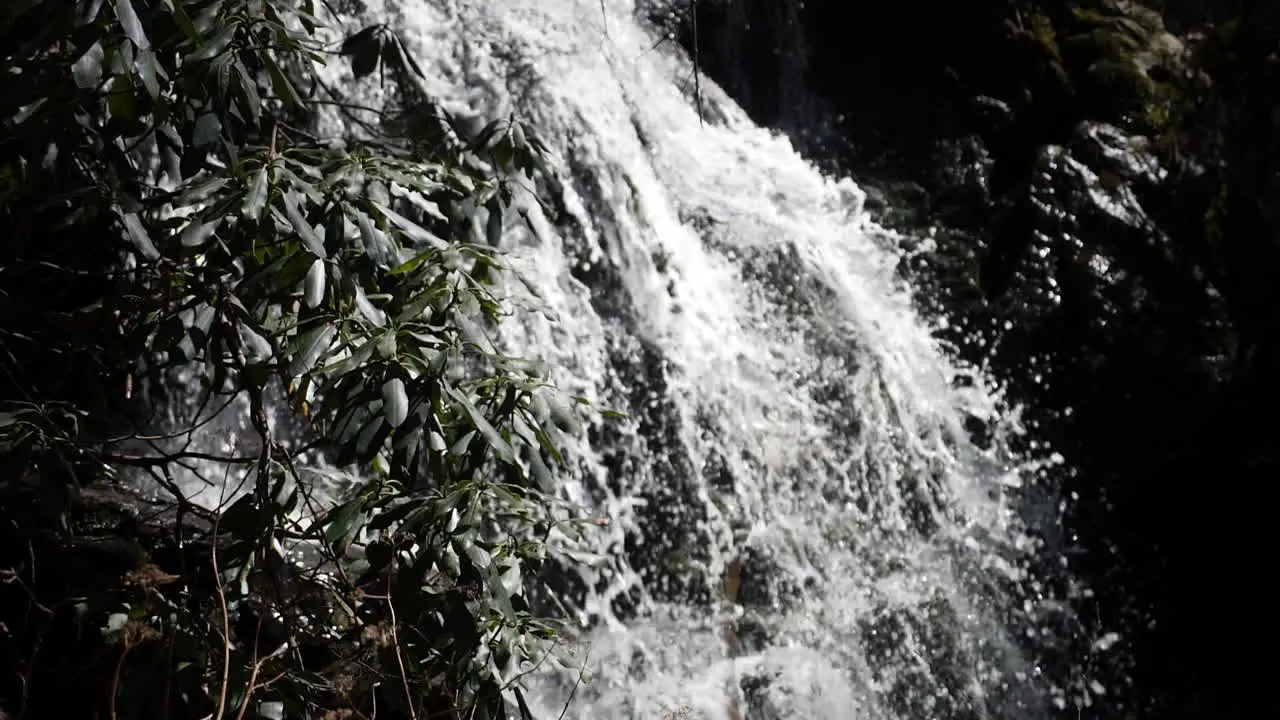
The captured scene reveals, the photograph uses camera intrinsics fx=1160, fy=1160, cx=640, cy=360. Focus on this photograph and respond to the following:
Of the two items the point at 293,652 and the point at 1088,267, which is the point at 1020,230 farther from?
the point at 293,652

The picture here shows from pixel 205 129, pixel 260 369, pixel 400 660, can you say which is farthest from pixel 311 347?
pixel 400 660

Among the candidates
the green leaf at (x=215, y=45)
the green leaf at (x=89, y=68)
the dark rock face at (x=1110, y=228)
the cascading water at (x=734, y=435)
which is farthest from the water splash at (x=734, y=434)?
the green leaf at (x=89, y=68)

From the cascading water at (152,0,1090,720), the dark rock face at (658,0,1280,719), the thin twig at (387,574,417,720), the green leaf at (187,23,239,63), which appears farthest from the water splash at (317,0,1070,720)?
the green leaf at (187,23,239,63)

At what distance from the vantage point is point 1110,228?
570cm

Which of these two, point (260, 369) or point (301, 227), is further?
point (260, 369)

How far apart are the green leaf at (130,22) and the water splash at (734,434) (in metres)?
2.44

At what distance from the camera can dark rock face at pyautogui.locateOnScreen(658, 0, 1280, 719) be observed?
5.27 metres

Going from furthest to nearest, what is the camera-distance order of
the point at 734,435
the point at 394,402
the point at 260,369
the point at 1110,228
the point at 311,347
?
the point at 1110,228
the point at 734,435
the point at 260,369
the point at 311,347
the point at 394,402

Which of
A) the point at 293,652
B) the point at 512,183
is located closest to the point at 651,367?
the point at 512,183

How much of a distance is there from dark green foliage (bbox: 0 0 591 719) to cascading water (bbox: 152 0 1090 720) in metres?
1.64

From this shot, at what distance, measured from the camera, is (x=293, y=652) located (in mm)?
2375

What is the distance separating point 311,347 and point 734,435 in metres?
2.89

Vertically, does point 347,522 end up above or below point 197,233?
below

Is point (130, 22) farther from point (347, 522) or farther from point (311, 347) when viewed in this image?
point (347, 522)
